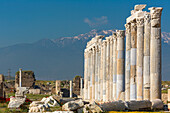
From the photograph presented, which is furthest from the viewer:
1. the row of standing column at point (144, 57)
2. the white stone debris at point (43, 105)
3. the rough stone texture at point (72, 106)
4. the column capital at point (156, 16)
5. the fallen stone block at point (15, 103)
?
the column capital at point (156, 16)

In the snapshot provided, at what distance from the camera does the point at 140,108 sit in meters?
25.1

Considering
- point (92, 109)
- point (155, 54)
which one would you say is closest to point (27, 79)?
point (155, 54)

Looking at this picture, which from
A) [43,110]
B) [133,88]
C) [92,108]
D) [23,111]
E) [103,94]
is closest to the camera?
[92,108]

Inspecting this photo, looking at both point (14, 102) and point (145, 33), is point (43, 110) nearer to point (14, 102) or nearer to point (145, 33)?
point (14, 102)

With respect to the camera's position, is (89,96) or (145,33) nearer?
(145,33)

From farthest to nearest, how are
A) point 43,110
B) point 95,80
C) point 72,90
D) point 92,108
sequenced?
point 72,90
point 95,80
point 43,110
point 92,108

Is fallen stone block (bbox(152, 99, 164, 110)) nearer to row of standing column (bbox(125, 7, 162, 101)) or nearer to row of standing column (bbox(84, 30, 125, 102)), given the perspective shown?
row of standing column (bbox(125, 7, 162, 101))

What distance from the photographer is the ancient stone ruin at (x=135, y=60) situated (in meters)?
28.8

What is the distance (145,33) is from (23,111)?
11.3 metres

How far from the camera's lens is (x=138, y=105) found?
2508 centimetres

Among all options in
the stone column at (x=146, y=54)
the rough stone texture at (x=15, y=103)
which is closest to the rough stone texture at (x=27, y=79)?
the rough stone texture at (x=15, y=103)

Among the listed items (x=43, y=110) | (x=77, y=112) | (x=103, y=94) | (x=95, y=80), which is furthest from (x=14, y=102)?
(x=95, y=80)

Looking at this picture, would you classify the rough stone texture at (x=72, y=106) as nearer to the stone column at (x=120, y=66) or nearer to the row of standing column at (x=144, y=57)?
the row of standing column at (x=144, y=57)

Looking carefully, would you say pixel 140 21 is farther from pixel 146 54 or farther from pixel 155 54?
pixel 155 54
